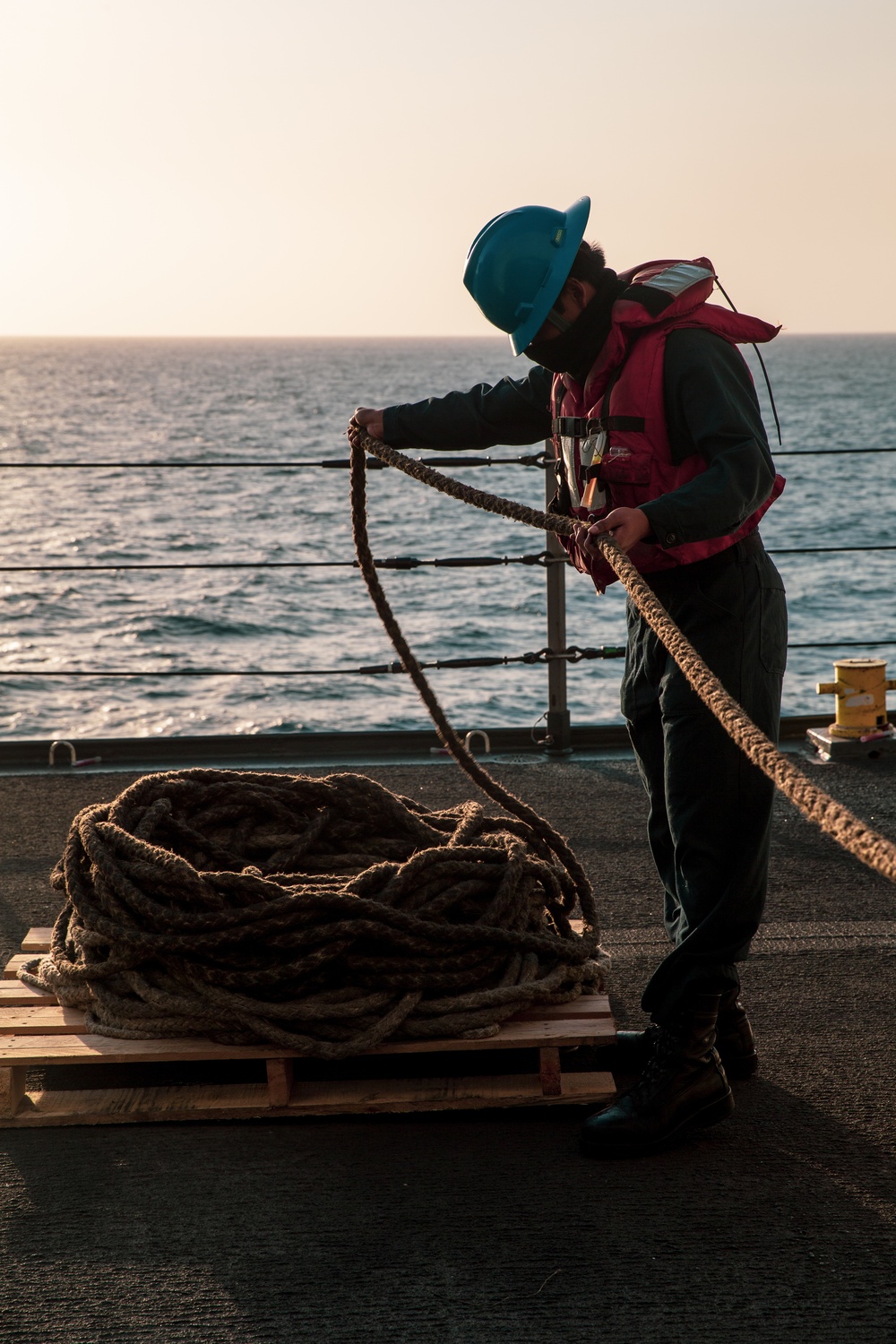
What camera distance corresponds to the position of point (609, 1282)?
202cm

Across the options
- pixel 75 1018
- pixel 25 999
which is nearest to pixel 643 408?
pixel 75 1018

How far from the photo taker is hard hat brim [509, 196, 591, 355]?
2.46 meters

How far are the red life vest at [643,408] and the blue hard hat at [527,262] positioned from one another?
5.5 inches

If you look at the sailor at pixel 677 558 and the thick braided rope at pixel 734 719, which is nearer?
the thick braided rope at pixel 734 719

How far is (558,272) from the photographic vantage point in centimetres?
246

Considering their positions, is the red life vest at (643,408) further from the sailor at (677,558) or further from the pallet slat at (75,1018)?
the pallet slat at (75,1018)

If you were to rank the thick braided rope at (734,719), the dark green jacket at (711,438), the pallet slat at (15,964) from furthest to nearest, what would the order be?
1. the pallet slat at (15,964)
2. the dark green jacket at (711,438)
3. the thick braided rope at (734,719)

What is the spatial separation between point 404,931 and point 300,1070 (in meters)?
0.41

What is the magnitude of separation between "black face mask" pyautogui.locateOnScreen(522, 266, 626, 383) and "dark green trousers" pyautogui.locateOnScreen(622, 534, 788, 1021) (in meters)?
0.46

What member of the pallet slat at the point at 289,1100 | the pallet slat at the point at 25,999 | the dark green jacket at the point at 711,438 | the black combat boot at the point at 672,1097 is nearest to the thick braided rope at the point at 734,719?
the dark green jacket at the point at 711,438

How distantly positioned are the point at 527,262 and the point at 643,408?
14.6 inches

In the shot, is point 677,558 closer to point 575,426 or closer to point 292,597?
point 575,426

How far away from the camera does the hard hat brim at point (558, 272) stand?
2.46 m

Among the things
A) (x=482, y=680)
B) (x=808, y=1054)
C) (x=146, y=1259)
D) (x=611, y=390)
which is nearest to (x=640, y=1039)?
(x=808, y=1054)
